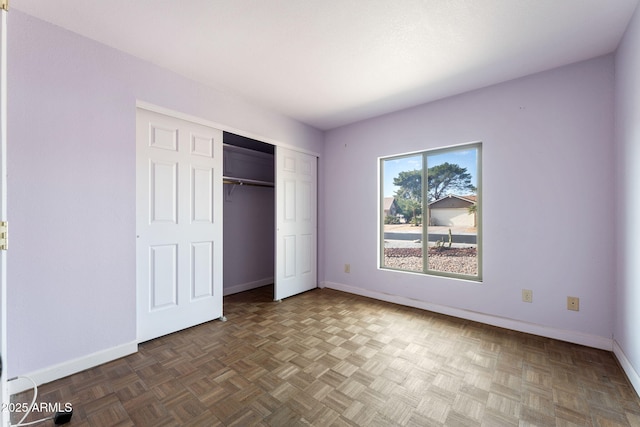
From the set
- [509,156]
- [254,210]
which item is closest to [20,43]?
[254,210]

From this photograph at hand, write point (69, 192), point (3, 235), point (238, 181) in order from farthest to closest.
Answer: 1. point (238, 181)
2. point (69, 192)
3. point (3, 235)

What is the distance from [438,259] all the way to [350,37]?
2585 mm

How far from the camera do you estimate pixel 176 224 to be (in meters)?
2.64

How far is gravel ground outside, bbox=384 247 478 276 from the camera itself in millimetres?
3043

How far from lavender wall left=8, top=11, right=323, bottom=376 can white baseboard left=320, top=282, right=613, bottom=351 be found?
2877 mm

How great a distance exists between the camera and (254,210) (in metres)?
4.33

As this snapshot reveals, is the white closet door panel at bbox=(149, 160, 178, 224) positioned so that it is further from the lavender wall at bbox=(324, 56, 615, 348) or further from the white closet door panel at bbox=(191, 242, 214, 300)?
the lavender wall at bbox=(324, 56, 615, 348)

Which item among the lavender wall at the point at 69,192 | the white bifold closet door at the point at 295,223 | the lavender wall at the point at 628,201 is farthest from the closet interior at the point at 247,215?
the lavender wall at the point at 628,201

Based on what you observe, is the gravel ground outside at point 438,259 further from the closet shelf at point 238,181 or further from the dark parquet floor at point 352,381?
the closet shelf at point 238,181

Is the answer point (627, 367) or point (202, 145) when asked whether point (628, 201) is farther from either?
point (202, 145)

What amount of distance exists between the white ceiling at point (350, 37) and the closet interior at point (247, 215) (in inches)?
53.1

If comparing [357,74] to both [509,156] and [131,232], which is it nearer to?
[509,156]

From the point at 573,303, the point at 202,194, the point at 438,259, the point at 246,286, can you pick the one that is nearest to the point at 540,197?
the point at 573,303

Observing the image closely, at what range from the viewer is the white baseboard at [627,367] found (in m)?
1.73
